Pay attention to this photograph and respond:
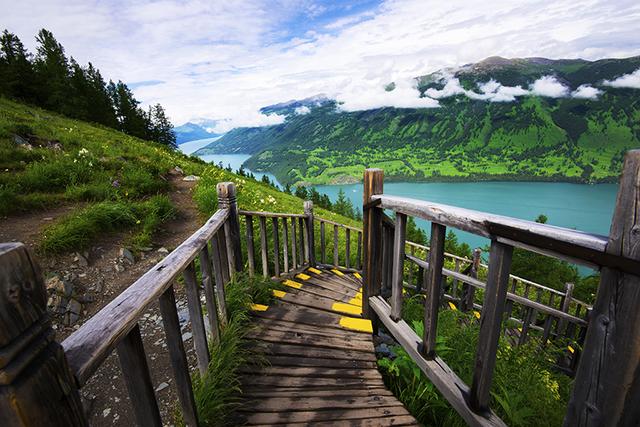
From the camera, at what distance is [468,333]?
3432mm

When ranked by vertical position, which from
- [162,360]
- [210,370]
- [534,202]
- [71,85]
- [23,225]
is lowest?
[534,202]

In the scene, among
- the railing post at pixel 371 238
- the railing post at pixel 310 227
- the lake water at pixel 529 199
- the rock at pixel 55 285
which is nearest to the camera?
the railing post at pixel 371 238

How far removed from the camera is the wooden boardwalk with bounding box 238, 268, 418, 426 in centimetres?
268

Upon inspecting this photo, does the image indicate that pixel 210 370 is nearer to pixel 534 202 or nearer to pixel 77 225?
pixel 77 225

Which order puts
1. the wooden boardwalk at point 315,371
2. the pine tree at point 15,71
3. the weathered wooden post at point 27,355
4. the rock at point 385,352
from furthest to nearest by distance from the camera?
the pine tree at point 15,71 < the rock at point 385,352 < the wooden boardwalk at point 315,371 < the weathered wooden post at point 27,355

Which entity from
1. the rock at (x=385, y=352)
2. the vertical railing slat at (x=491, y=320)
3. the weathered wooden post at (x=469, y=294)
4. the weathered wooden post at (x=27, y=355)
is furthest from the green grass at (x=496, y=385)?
the weathered wooden post at (x=469, y=294)

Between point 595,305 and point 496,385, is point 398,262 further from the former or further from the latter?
point 595,305

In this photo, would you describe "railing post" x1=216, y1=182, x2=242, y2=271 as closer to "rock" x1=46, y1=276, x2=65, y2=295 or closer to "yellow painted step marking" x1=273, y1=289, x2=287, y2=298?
"yellow painted step marking" x1=273, y1=289, x2=287, y2=298

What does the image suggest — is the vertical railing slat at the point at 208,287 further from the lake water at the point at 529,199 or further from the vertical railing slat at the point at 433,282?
the lake water at the point at 529,199

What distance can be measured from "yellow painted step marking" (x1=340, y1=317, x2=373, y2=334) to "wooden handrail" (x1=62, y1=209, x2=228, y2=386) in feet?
8.86

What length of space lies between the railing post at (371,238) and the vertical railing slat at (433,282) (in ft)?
3.87

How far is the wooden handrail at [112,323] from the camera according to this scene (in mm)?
1054

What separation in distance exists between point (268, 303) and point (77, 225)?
3665 millimetres

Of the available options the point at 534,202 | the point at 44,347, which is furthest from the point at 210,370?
the point at 534,202
